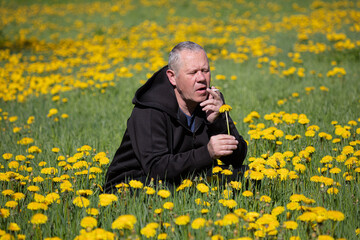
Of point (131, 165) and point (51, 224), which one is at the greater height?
point (131, 165)

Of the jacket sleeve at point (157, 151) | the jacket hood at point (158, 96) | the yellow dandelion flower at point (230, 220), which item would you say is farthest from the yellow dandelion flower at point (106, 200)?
the jacket hood at point (158, 96)

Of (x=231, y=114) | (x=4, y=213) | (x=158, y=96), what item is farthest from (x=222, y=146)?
(x=231, y=114)

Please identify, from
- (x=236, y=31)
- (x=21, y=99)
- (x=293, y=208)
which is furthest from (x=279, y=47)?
(x=293, y=208)

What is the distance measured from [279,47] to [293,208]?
679 centimetres

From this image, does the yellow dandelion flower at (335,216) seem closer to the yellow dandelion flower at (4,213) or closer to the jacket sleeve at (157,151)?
the jacket sleeve at (157,151)

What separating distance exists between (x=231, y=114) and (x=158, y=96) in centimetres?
201

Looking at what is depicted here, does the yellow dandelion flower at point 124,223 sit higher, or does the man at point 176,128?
the man at point 176,128

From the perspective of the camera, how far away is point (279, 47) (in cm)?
834

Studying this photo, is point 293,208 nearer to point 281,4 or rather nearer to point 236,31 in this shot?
point 236,31

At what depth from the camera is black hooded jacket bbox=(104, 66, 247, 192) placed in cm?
249

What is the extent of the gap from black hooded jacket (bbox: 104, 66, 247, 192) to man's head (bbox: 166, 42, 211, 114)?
0.43 feet

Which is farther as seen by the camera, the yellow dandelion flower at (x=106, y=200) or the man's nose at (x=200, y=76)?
the man's nose at (x=200, y=76)

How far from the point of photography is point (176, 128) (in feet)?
9.01

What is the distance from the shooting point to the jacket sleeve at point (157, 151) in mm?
2471
